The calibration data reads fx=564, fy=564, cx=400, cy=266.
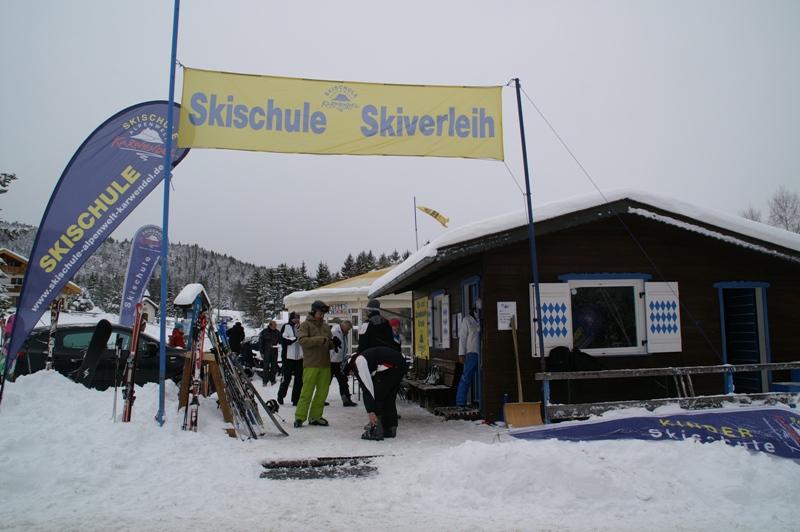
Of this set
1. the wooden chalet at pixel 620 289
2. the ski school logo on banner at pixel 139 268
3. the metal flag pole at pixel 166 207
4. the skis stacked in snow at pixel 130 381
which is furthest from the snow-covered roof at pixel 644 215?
the ski school logo on banner at pixel 139 268

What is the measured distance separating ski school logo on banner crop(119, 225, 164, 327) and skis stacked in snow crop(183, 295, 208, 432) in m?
6.53

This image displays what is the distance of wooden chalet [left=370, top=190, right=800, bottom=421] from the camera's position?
8914 mm

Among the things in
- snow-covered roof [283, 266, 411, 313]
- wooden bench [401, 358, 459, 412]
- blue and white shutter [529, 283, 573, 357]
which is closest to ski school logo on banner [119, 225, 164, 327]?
wooden bench [401, 358, 459, 412]

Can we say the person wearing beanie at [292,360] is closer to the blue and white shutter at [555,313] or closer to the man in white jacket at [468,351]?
the man in white jacket at [468,351]

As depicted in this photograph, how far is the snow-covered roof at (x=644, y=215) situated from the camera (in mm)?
Result: 8453

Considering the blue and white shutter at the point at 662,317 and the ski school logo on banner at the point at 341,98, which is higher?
the ski school logo on banner at the point at 341,98

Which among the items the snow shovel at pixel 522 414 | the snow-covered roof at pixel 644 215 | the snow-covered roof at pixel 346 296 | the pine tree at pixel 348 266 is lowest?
the snow shovel at pixel 522 414

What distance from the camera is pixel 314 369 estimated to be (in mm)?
8555

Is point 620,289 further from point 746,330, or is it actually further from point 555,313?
point 746,330

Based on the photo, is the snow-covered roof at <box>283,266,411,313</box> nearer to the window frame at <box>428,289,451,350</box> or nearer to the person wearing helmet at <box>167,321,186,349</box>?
the person wearing helmet at <box>167,321,186,349</box>

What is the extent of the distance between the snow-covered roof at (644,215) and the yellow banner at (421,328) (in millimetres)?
3850

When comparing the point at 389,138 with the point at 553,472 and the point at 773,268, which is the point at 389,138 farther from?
the point at 773,268

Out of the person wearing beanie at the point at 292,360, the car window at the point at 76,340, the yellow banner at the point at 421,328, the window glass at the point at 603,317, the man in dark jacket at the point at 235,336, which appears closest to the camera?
the window glass at the point at 603,317

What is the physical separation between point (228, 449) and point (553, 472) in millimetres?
3732
